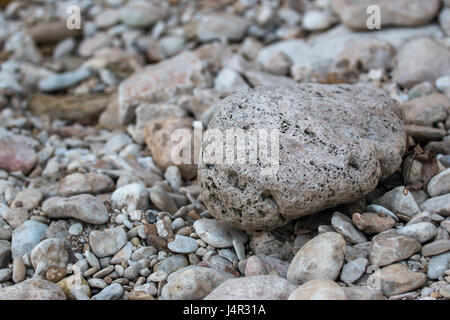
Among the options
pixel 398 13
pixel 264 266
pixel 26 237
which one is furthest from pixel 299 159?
pixel 398 13

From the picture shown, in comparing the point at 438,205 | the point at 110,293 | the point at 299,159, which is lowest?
the point at 110,293

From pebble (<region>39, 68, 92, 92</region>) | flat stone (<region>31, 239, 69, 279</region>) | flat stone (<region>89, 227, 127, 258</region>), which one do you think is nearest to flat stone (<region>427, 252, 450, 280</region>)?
flat stone (<region>89, 227, 127, 258</region>)

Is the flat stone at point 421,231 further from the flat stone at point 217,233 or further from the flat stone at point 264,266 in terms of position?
the flat stone at point 217,233

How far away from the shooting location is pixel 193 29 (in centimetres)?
745

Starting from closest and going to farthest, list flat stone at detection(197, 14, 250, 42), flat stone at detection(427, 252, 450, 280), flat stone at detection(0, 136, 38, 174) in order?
flat stone at detection(427, 252, 450, 280), flat stone at detection(0, 136, 38, 174), flat stone at detection(197, 14, 250, 42)

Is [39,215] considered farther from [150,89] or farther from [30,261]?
[150,89]

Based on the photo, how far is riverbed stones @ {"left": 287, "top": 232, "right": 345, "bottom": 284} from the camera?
3180 mm

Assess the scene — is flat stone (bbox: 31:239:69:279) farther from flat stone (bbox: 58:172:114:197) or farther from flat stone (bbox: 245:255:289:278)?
flat stone (bbox: 245:255:289:278)

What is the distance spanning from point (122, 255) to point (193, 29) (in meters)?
4.55

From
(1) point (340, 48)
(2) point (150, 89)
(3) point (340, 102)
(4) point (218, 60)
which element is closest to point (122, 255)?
(3) point (340, 102)

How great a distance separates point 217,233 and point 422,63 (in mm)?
3040

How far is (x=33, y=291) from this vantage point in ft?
10.3

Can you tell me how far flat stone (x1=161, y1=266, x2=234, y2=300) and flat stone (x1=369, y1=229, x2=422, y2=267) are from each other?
3.20ft

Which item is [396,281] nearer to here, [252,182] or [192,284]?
[252,182]
